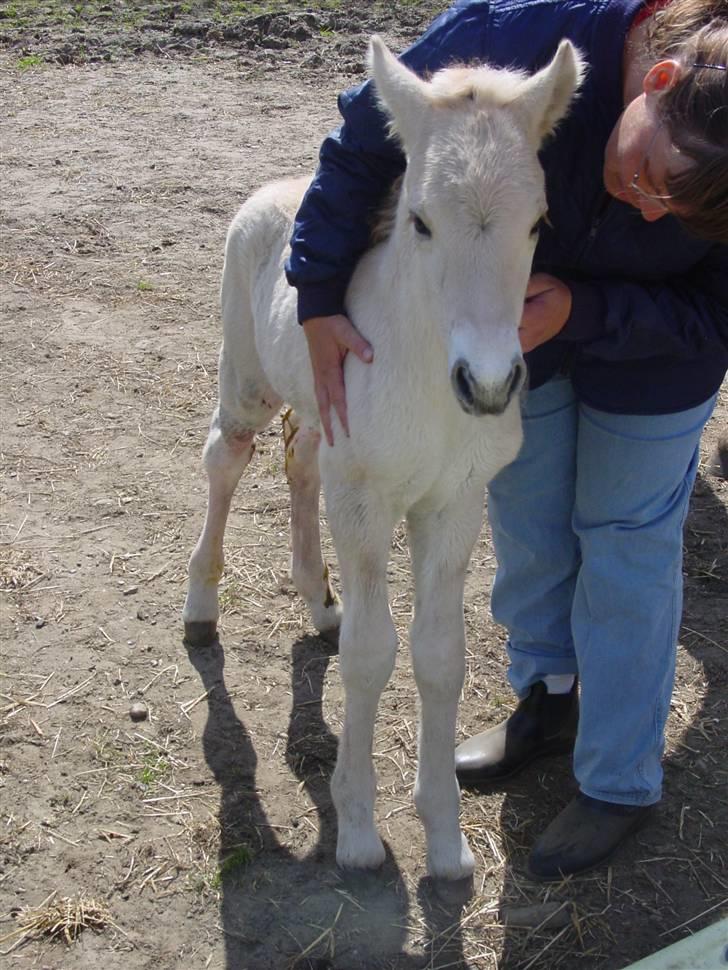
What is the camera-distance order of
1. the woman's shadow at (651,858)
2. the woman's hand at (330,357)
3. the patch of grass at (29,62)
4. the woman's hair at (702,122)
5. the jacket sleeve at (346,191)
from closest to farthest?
the woman's hair at (702,122), the jacket sleeve at (346,191), the woman's hand at (330,357), the woman's shadow at (651,858), the patch of grass at (29,62)

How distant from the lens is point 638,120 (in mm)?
2230

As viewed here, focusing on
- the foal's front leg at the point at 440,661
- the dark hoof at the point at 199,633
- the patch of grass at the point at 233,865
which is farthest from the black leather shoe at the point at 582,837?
the dark hoof at the point at 199,633

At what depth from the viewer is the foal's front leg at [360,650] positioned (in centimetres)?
281

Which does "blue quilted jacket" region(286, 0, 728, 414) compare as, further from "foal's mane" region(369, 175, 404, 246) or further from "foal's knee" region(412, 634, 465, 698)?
"foal's knee" region(412, 634, 465, 698)

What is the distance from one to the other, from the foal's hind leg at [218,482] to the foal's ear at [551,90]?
1.67 metres

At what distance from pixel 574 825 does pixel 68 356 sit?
3.82 m

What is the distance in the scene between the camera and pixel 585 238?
263 cm

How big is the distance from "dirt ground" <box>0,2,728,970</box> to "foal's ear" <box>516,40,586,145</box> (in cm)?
204

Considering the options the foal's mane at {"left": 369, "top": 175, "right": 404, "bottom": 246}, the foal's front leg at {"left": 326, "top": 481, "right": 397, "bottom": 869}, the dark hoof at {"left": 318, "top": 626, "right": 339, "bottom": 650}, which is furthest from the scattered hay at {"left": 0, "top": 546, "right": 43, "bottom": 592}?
the foal's mane at {"left": 369, "top": 175, "right": 404, "bottom": 246}

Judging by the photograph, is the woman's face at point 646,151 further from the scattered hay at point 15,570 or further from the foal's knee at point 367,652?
the scattered hay at point 15,570

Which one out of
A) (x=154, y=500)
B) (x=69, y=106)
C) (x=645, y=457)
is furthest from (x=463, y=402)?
(x=69, y=106)

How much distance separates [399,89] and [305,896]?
2124 mm

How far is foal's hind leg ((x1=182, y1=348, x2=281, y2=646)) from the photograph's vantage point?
12.5ft

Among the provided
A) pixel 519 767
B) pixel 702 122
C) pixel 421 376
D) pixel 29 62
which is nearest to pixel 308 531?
pixel 519 767
